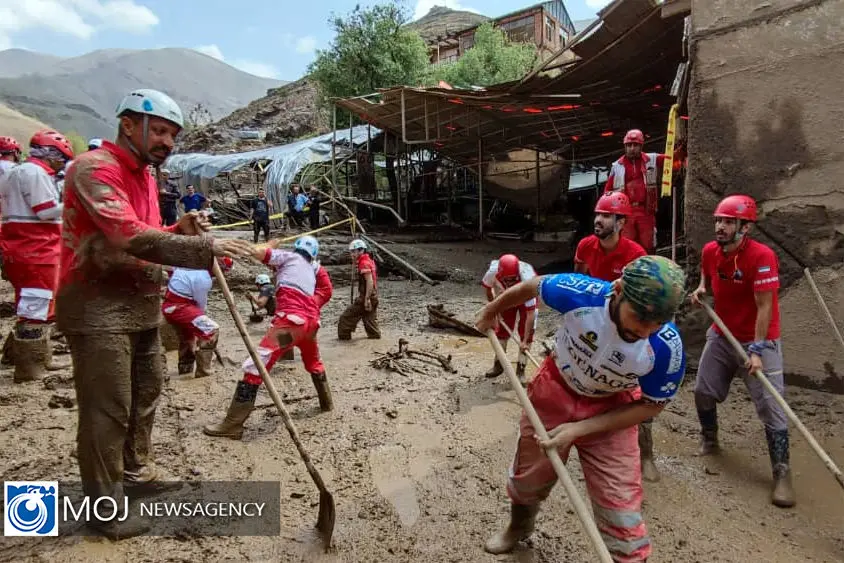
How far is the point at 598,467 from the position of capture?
88.4 inches

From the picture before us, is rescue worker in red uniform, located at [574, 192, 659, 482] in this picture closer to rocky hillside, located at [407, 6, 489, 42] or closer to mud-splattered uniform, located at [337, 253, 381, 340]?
mud-splattered uniform, located at [337, 253, 381, 340]

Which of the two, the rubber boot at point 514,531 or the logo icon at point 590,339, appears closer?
the logo icon at point 590,339

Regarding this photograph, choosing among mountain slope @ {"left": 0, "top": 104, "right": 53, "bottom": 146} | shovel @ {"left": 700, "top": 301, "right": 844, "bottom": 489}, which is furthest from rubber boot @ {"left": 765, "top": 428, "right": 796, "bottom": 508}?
mountain slope @ {"left": 0, "top": 104, "right": 53, "bottom": 146}

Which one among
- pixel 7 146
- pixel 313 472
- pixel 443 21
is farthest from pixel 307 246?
pixel 443 21

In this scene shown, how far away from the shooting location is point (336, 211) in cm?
1537

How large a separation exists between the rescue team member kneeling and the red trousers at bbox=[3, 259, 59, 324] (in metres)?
4.11

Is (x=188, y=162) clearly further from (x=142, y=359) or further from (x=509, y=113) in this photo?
(x=142, y=359)

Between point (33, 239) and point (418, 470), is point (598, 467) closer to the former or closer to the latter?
point (418, 470)

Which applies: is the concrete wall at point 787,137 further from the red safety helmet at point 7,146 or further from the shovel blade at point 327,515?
the red safety helmet at point 7,146

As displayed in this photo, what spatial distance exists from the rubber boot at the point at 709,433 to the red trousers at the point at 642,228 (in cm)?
204

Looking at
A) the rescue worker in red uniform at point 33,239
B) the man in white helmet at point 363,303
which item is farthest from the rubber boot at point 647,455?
the rescue worker in red uniform at point 33,239

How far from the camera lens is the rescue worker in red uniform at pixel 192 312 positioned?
5.21m

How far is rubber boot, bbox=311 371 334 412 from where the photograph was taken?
4449 millimetres

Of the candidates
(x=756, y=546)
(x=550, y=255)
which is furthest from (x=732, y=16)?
(x=550, y=255)
